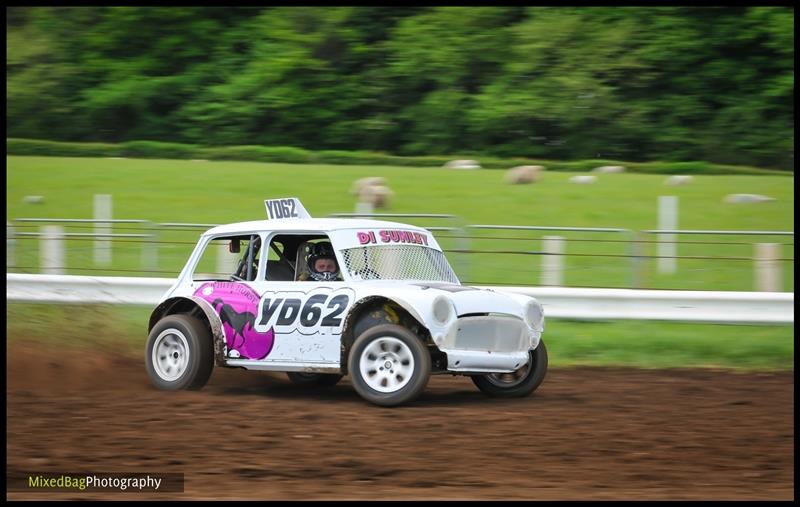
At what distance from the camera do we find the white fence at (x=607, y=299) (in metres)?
12.3

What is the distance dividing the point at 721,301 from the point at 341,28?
1620 centimetres

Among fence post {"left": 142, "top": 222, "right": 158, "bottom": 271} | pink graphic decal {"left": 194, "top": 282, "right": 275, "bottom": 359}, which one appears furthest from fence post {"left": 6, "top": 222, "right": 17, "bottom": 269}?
pink graphic decal {"left": 194, "top": 282, "right": 275, "bottom": 359}

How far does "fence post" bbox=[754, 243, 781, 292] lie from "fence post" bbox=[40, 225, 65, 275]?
30.6 ft

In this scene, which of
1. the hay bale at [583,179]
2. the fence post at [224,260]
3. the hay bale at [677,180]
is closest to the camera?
the fence post at [224,260]

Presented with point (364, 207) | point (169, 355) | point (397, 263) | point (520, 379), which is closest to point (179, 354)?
point (169, 355)

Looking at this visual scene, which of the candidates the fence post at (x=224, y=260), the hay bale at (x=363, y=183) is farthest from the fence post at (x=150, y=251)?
the hay bale at (x=363, y=183)

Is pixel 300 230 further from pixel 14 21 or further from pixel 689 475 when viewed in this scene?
pixel 14 21

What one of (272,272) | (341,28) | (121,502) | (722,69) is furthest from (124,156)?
(121,502)

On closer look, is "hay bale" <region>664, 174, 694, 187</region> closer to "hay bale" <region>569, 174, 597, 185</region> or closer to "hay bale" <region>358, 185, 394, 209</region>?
"hay bale" <region>569, 174, 597, 185</region>

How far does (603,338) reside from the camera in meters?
13.0

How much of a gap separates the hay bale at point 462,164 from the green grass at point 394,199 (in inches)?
18.2

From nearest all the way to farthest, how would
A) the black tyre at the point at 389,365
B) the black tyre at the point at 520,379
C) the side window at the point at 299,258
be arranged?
1. the black tyre at the point at 389,365
2. the black tyre at the point at 520,379
3. the side window at the point at 299,258

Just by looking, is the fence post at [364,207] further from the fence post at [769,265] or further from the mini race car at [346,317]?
the mini race car at [346,317]

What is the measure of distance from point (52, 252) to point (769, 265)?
965 centimetres
